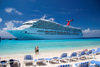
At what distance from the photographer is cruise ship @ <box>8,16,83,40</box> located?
15.3m

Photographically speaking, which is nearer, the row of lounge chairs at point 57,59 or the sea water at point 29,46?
Result: the row of lounge chairs at point 57,59

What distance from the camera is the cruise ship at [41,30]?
1527 centimetres

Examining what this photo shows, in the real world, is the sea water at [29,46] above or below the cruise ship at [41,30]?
below

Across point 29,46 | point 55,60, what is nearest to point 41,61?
point 55,60

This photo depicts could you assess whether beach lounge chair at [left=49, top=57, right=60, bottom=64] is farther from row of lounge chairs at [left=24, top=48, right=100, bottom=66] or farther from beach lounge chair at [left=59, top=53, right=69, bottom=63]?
beach lounge chair at [left=59, top=53, right=69, bottom=63]

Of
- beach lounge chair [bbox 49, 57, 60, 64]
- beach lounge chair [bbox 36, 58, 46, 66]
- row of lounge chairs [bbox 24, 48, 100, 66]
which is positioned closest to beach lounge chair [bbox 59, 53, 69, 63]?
row of lounge chairs [bbox 24, 48, 100, 66]

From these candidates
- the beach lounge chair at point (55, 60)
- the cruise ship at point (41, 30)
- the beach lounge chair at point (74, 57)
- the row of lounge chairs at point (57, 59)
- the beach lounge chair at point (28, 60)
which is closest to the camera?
the beach lounge chair at point (28, 60)

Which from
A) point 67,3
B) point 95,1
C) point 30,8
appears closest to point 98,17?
point 95,1

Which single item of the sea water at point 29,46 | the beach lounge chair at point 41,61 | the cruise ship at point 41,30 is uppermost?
the cruise ship at point 41,30

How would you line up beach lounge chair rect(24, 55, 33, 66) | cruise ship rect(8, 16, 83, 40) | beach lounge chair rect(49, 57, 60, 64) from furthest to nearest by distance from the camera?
cruise ship rect(8, 16, 83, 40)
beach lounge chair rect(49, 57, 60, 64)
beach lounge chair rect(24, 55, 33, 66)

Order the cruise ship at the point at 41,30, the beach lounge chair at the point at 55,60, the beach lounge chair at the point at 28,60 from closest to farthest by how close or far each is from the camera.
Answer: the beach lounge chair at the point at 28,60 < the beach lounge chair at the point at 55,60 < the cruise ship at the point at 41,30

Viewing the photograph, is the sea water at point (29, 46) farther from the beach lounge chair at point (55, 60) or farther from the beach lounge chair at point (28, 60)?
the beach lounge chair at point (55, 60)

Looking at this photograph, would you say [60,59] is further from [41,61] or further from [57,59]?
[41,61]

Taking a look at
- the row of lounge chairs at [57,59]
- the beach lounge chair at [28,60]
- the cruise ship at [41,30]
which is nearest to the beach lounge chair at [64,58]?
the row of lounge chairs at [57,59]
